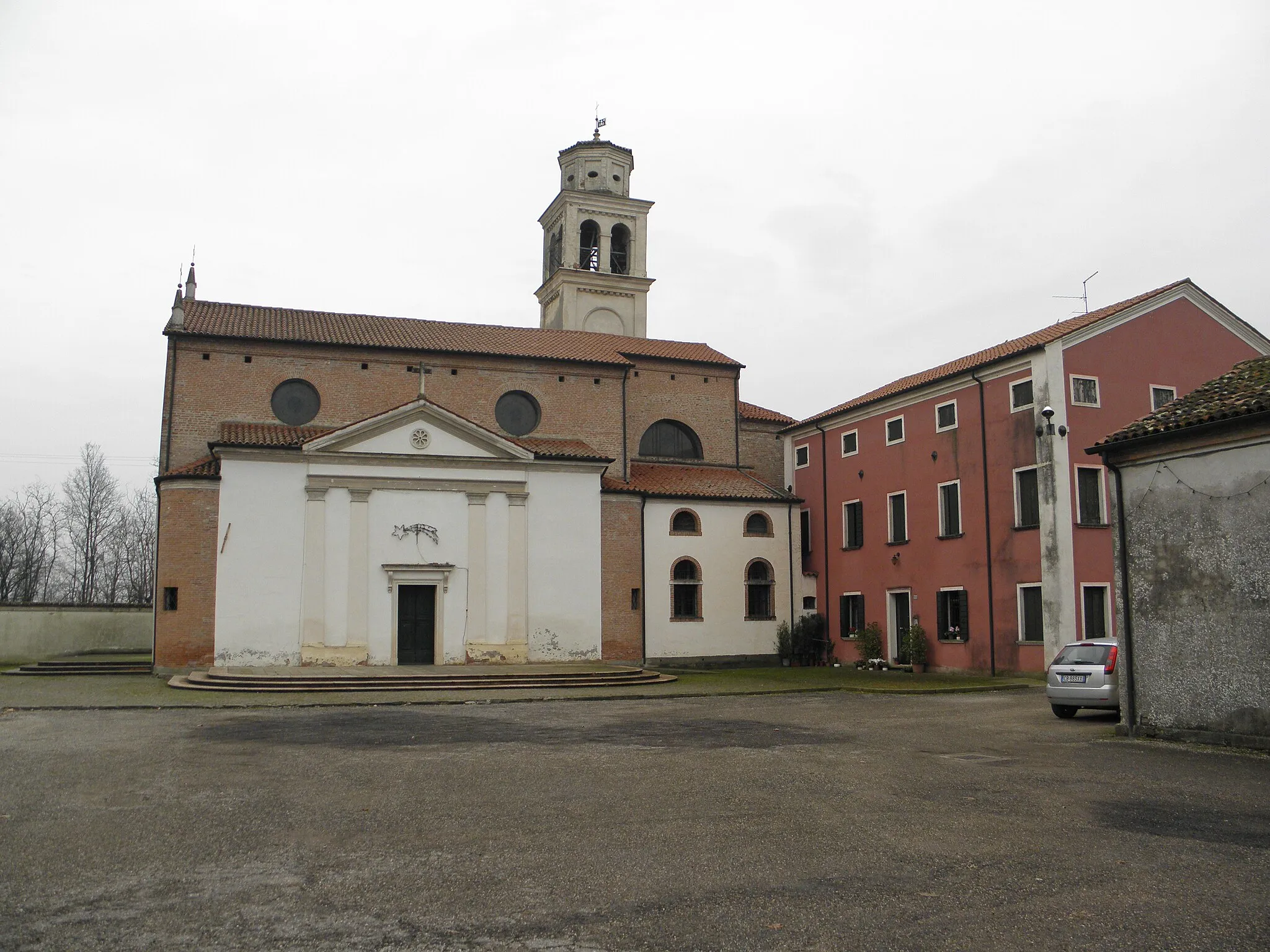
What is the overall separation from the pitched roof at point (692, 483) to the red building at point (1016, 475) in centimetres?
412

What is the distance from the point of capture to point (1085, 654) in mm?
17656

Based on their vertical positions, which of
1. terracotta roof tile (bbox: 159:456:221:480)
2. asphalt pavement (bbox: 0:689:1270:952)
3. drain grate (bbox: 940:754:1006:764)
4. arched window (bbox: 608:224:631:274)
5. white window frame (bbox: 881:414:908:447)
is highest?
arched window (bbox: 608:224:631:274)

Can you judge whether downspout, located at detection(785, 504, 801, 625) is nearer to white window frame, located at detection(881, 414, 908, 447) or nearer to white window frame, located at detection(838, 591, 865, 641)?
white window frame, located at detection(838, 591, 865, 641)

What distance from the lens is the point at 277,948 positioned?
5.62m

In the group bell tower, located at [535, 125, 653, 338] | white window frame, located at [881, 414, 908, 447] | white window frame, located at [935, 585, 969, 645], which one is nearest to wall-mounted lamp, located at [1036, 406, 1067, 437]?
white window frame, located at [935, 585, 969, 645]

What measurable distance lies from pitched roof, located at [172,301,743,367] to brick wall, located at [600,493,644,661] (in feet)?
18.0

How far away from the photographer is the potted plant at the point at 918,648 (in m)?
30.0

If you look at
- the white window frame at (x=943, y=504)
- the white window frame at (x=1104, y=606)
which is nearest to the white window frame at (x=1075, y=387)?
the white window frame at (x=943, y=504)

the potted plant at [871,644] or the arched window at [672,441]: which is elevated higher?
the arched window at [672,441]

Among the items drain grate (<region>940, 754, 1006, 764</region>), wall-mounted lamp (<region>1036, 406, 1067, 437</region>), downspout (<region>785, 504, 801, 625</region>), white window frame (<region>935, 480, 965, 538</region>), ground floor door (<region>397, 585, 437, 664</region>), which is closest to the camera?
drain grate (<region>940, 754, 1006, 764</region>)

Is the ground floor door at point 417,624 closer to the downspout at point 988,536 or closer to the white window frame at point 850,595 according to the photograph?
Answer: the white window frame at point 850,595

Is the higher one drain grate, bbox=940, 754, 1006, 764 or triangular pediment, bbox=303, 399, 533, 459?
triangular pediment, bbox=303, 399, 533, 459

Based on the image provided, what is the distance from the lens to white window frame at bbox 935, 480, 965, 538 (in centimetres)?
2945

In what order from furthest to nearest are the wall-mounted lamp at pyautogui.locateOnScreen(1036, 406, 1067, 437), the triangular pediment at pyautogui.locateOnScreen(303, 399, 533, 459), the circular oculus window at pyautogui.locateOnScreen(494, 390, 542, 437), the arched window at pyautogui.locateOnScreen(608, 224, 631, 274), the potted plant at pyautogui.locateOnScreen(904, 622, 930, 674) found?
the arched window at pyautogui.locateOnScreen(608, 224, 631, 274)
the circular oculus window at pyautogui.locateOnScreen(494, 390, 542, 437)
the potted plant at pyautogui.locateOnScreen(904, 622, 930, 674)
the triangular pediment at pyautogui.locateOnScreen(303, 399, 533, 459)
the wall-mounted lamp at pyautogui.locateOnScreen(1036, 406, 1067, 437)
